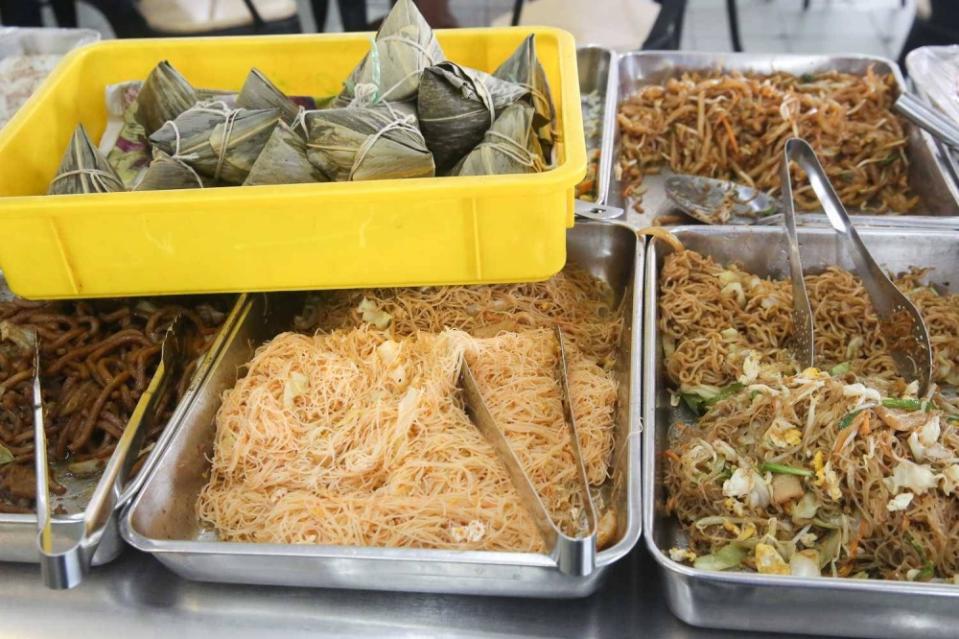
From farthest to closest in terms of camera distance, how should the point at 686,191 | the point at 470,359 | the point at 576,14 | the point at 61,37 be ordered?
the point at 576,14 < the point at 61,37 < the point at 686,191 < the point at 470,359

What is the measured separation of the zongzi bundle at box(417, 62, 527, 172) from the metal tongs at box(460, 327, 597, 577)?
487 mm

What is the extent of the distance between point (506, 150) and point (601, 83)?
1275 mm

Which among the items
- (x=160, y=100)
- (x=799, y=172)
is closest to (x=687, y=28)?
(x=799, y=172)

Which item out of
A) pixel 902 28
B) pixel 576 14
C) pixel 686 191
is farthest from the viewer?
pixel 902 28

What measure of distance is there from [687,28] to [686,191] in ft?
12.5

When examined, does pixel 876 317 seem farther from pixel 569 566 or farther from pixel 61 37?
pixel 61 37

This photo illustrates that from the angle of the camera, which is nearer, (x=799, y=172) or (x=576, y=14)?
(x=799, y=172)

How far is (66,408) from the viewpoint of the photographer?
1707mm

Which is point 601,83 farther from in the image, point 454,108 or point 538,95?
point 454,108

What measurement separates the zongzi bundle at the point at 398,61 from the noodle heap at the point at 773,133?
892 mm

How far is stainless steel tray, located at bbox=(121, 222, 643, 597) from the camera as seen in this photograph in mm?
1292

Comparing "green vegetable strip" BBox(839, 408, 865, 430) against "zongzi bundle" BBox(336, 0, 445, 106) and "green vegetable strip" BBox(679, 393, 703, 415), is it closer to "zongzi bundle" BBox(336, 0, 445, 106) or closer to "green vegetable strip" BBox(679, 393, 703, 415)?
"green vegetable strip" BBox(679, 393, 703, 415)

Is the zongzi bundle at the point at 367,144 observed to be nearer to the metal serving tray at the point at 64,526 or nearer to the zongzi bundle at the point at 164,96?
the zongzi bundle at the point at 164,96

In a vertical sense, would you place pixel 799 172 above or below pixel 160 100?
below
